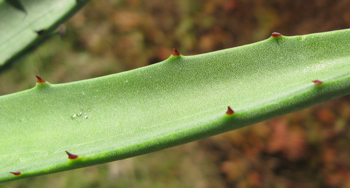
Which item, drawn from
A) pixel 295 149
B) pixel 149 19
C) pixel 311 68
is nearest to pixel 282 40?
pixel 311 68

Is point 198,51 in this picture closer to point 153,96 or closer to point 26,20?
point 26,20

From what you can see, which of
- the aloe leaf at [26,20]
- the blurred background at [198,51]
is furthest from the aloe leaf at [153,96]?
the blurred background at [198,51]

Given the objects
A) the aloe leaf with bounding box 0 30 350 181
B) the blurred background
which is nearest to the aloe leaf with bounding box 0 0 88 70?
the aloe leaf with bounding box 0 30 350 181

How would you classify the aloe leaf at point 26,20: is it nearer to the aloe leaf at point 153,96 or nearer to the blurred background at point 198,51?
the aloe leaf at point 153,96

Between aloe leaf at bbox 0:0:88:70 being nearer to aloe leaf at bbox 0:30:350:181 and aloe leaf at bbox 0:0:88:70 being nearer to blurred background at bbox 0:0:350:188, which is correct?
aloe leaf at bbox 0:30:350:181

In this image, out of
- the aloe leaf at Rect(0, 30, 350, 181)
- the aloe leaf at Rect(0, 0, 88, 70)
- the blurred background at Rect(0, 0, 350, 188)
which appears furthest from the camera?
the blurred background at Rect(0, 0, 350, 188)

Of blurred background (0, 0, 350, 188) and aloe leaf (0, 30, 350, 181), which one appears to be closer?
aloe leaf (0, 30, 350, 181)
